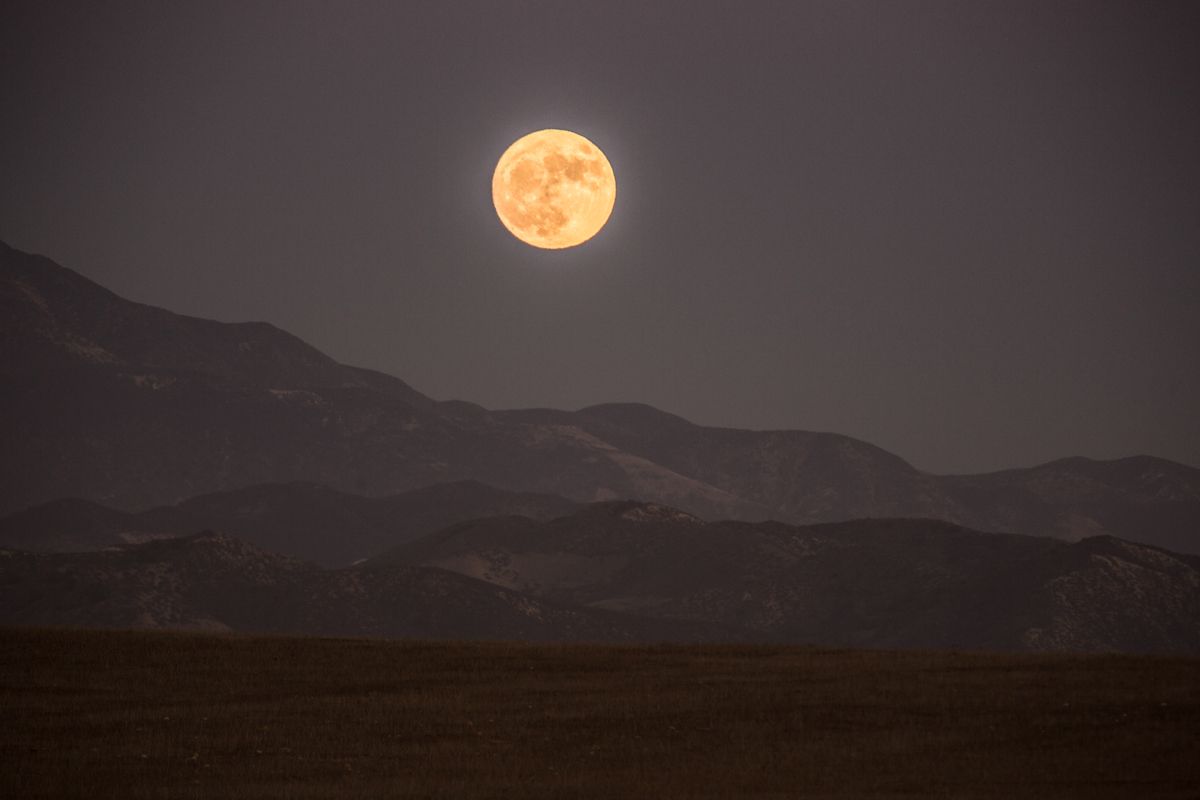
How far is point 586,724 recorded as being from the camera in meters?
45.9

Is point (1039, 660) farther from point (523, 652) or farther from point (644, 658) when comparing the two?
point (523, 652)

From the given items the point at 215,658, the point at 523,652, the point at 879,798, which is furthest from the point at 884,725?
the point at 215,658

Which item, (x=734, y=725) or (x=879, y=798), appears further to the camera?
(x=734, y=725)

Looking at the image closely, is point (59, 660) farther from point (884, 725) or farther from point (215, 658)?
point (884, 725)

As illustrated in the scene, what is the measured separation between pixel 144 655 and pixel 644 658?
65.0 ft

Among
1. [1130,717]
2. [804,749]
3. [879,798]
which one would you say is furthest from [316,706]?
[1130,717]

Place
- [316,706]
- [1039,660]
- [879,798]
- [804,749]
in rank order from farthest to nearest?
[1039,660], [316,706], [804,749], [879,798]

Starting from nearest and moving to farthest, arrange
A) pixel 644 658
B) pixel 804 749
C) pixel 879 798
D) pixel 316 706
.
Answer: pixel 879 798, pixel 804 749, pixel 316 706, pixel 644 658

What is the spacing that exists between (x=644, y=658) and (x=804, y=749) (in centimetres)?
2082

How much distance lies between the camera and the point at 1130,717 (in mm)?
43500

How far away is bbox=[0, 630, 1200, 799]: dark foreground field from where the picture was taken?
1467 inches

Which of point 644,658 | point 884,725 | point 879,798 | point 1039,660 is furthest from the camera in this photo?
point 644,658

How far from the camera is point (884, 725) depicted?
1747 inches

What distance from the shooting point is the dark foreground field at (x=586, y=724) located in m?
37.2
